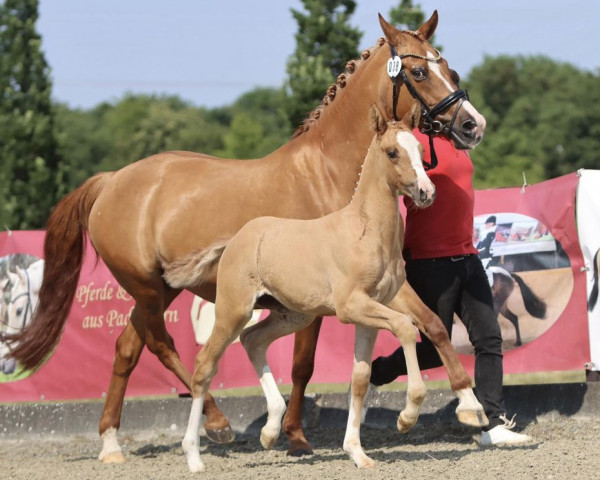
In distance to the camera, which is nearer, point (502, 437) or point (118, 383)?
point (502, 437)

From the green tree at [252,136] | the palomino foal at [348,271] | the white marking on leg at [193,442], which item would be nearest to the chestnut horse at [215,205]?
the palomino foal at [348,271]

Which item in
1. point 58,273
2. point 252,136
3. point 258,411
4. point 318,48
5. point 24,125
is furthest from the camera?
point 252,136

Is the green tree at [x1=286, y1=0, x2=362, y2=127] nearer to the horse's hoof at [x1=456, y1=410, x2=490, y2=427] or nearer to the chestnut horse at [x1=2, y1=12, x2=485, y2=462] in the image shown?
the chestnut horse at [x1=2, y1=12, x2=485, y2=462]

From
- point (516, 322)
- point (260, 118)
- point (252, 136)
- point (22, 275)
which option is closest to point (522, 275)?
point (516, 322)

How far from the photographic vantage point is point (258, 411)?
24.9 ft

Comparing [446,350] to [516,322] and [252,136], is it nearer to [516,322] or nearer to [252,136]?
[516,322]

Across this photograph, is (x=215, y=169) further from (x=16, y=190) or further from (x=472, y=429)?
(x=16, y=190)

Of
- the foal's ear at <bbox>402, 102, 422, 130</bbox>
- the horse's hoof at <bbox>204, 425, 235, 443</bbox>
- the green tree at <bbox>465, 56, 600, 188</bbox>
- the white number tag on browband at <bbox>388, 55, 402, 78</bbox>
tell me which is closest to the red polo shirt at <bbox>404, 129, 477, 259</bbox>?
the white number tag on browband at <bbox>388, 55, 402, 78</bbox>

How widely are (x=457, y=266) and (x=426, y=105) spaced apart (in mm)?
1027

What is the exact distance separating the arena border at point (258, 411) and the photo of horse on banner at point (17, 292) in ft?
2.19

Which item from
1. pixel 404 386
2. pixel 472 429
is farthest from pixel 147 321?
pixel 404 386

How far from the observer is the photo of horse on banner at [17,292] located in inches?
332

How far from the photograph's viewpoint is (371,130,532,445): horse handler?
5.67 metres

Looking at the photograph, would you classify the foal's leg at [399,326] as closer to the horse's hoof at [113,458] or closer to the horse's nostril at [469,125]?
the horse's nostril at [469,125]
